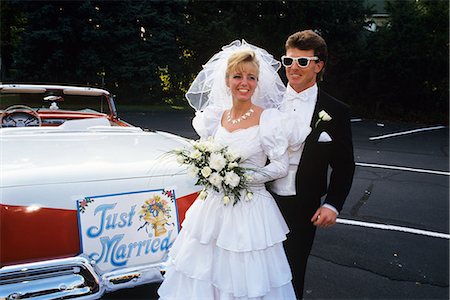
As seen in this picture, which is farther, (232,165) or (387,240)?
(387,240)

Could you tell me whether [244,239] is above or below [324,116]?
below

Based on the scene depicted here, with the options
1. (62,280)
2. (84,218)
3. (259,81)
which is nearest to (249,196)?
(259,81)

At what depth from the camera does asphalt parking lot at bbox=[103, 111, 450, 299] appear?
3025 mm

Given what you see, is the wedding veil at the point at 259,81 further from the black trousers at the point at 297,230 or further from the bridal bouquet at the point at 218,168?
the black trousers at the point at 297,230

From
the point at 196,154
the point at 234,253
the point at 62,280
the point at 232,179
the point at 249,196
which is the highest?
the point at 196,154

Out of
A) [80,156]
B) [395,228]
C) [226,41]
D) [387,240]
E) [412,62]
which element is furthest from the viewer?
[226,41]

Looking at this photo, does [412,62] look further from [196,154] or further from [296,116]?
[196,154]

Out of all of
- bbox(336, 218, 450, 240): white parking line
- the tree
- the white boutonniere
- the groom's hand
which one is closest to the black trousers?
the groom's hand

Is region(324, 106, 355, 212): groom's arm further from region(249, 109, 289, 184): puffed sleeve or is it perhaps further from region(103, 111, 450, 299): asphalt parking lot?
region(103, 111, 450, 299): asphalt parking lot

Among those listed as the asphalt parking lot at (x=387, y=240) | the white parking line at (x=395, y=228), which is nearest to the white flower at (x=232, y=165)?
the asphalt parking lot at (x=387, y=240)

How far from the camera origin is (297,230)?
2.23 m

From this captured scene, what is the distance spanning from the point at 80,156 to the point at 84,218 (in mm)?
532

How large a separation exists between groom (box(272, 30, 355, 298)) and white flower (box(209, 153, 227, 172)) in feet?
1.21

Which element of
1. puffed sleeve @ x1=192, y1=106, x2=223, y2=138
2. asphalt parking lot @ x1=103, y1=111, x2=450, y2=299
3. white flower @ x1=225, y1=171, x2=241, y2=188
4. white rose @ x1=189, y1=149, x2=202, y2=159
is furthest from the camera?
asphalt parking lot @ x1=103, y1=111, x2=450, y2=299
